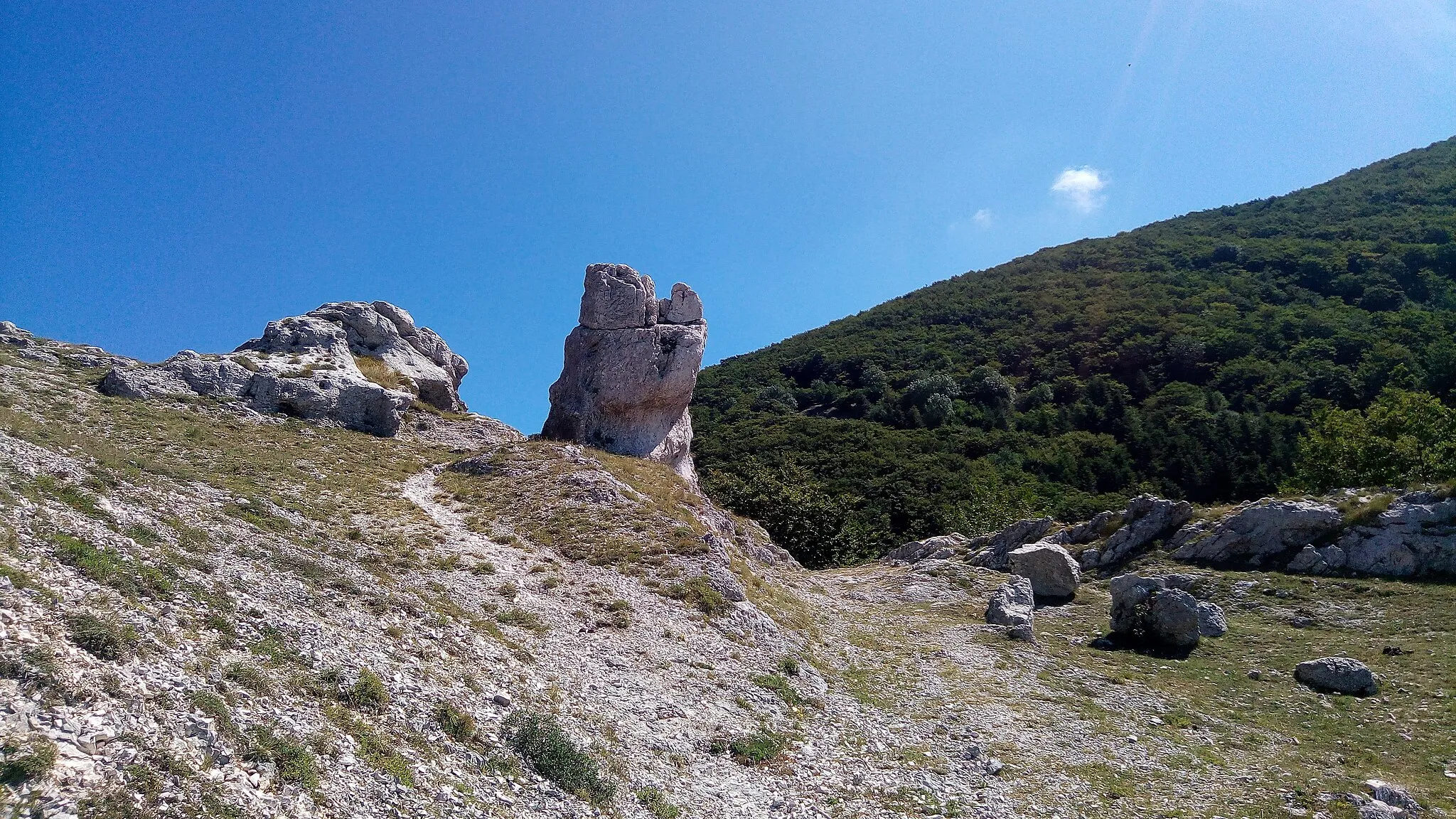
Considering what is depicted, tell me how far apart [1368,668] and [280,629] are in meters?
27.5

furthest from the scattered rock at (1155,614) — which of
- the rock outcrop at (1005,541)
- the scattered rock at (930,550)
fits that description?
the scattered rock at (930,550)

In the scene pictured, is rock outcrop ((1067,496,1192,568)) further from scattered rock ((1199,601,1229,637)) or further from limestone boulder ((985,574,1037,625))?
scattered rock ((1199,601,1229,637))

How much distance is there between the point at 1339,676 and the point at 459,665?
2337 cm

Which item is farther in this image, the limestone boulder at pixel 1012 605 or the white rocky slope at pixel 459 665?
the limestone boulder at pixel 1012 605

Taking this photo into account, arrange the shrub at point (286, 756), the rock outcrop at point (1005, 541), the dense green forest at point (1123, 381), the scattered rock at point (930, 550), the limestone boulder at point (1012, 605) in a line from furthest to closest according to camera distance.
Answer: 1. the dense green forest at point (1123, 381)
2. the scattered rock at point (930, 550)
3. the rock outcrop at point (1005, 541)
4. the limestone boulder at point (1012, 605)
5. the shrub at point (286, 756)

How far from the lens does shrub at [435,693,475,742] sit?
39.4ft

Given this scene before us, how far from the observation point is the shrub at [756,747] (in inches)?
573

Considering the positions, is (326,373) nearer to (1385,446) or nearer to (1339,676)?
(1339,676)

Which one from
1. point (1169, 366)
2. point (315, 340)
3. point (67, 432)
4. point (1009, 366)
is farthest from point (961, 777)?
point (1009, 366)

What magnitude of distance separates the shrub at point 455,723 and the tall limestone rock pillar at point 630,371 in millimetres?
31003

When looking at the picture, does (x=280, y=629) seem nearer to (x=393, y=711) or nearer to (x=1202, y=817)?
(x=393, y=711)

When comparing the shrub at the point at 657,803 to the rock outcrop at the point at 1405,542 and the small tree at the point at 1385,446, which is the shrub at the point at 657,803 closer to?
the rock outcrop at the point at 1405,542

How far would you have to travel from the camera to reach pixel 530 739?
12.5 m

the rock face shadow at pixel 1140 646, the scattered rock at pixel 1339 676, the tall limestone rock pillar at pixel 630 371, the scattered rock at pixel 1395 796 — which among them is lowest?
the scattered rock at pixel 1395 796
